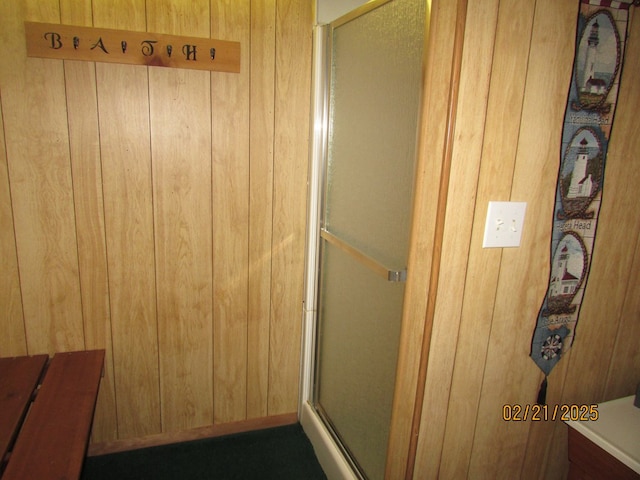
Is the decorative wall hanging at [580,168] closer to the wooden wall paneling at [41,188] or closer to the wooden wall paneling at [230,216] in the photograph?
the wooden wall paneling at [230,216]

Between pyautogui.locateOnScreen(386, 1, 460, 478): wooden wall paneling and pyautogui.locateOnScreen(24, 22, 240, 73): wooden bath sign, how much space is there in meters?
0.91

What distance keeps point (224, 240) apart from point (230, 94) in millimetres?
598

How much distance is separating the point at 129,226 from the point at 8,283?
19.0 inches

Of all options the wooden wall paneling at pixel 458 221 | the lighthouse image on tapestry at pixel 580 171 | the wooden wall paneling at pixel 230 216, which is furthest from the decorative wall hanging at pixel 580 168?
the wooden wall paneling at pixel 230 216

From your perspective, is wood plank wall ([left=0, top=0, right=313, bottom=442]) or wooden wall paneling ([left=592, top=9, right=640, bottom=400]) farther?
wood plank wall ([left=0, top=0, right=313, bottom=442])

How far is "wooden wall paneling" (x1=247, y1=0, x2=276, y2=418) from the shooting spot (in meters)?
1.65

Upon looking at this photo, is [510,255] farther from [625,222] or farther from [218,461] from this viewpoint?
[218,461]

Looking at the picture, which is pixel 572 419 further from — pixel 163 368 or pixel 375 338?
pixel 163 368

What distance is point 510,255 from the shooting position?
1.16 m

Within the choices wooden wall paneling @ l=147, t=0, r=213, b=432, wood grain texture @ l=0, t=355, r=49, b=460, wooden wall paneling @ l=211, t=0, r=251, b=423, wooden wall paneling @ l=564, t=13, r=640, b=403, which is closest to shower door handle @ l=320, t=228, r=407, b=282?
wooden wall paneling @ l=211, t=0, r=251, b=423

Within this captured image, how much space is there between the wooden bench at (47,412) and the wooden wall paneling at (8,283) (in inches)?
2.6

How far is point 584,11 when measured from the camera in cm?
106

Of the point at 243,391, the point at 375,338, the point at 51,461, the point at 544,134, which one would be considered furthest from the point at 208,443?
the point at 544,134
